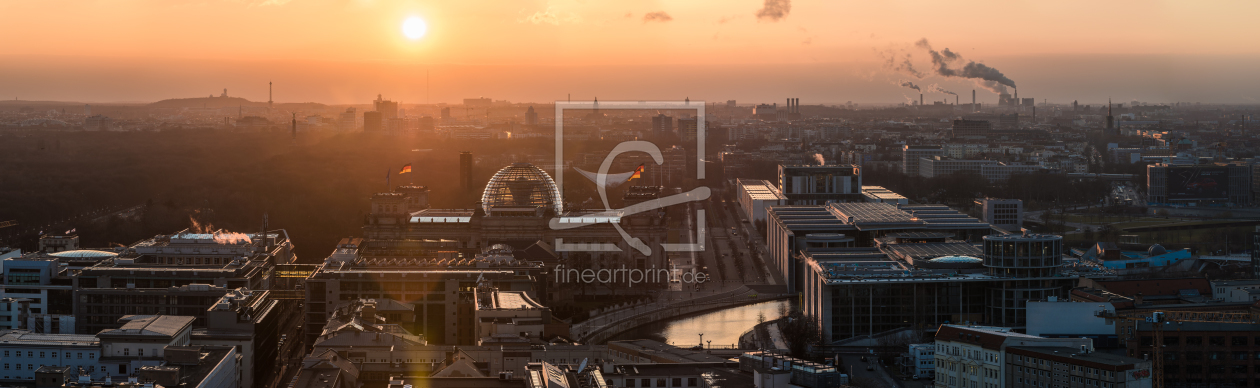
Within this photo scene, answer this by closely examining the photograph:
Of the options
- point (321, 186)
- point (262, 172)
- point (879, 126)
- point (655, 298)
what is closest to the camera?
point (655, 298)

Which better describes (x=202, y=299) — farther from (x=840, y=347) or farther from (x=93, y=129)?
(x=93, y=129)

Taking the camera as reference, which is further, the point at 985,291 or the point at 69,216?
the point at 69,216

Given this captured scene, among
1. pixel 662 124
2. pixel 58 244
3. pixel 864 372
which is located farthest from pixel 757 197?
pixel 662 124

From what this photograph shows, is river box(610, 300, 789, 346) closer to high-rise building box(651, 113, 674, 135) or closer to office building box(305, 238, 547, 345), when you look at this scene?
office building box(305, 238, 547, 345)

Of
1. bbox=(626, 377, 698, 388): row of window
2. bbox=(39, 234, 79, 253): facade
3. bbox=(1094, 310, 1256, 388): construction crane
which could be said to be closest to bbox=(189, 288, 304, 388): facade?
bbox=(626, 377, 698, 388): row of window

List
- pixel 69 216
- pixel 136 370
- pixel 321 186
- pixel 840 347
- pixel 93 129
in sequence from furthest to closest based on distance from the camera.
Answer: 1. pixel 93 129
2. pixel 321 186
3. pixel 69 216
4. pixel 840 347
5. pixel 136 370

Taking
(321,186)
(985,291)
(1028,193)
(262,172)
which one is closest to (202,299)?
(985,291)

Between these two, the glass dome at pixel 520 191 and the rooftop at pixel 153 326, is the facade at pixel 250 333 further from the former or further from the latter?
the glass dome at pixel 520 191
